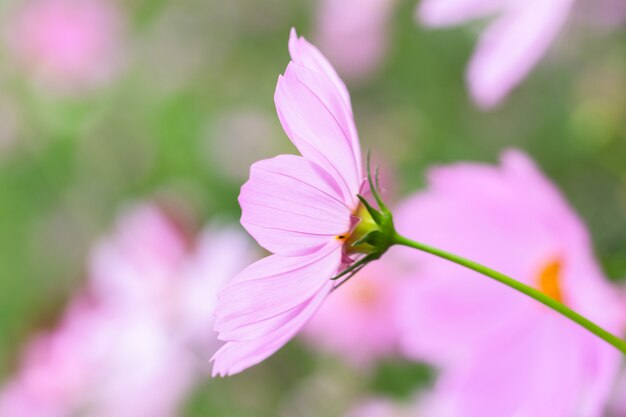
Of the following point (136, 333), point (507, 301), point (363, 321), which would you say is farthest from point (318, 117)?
point (136, 333)

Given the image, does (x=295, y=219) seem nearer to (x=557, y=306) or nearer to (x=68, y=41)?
(x=557, y=306)

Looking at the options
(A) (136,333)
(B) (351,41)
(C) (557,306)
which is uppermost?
(B) (351,41)

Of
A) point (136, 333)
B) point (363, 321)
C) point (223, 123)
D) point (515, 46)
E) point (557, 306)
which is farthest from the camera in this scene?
point (223, 123)

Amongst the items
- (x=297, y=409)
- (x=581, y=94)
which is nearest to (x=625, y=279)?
(x=581, y=94)

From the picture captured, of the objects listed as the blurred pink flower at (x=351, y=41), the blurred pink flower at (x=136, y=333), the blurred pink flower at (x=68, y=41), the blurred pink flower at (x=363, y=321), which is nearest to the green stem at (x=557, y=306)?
the blurred pink flower at (x=363, y=321)

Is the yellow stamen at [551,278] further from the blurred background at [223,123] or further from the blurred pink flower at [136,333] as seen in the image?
the blurred pink flower at [136,333]

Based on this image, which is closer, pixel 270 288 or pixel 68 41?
Answer: pixel 270 288

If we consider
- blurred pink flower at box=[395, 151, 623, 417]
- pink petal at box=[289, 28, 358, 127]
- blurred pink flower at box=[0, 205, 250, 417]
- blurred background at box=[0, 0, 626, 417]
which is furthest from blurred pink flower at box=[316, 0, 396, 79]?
pink petal at box=[289, 28, 358, 127]

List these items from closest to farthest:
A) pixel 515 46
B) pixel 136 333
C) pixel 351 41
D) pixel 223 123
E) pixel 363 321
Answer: pixel 515 46
pixel 363 321
pixel 136 333
pixel 351 41
pixel 223 123
